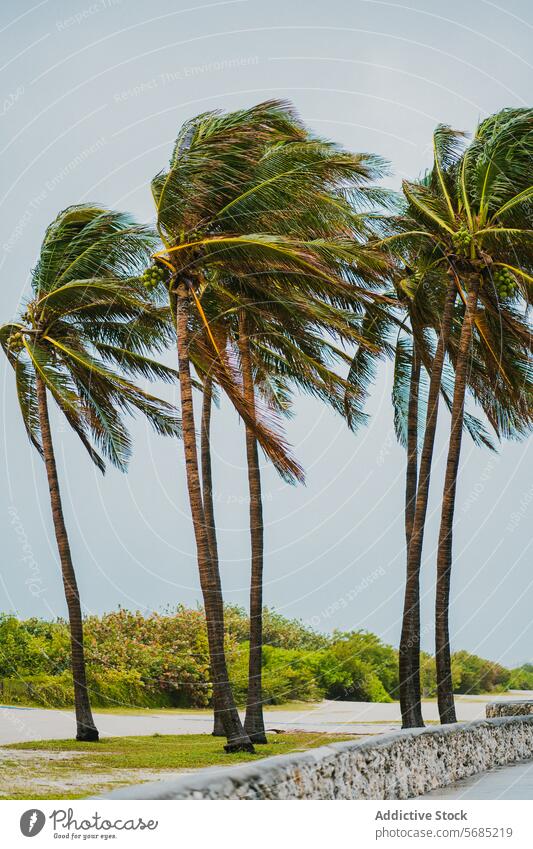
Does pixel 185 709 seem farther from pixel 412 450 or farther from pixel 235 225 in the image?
pixel 235 225

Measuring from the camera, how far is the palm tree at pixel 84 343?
1906cm

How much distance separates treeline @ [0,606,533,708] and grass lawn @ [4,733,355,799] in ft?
22.2

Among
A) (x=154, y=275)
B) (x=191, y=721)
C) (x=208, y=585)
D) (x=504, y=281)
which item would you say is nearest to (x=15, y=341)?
(x=154, y=275)

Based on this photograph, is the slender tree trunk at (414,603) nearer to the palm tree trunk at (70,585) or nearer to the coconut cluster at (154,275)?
the coconut cluster at (154,275)

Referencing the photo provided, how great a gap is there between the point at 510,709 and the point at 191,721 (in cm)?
858

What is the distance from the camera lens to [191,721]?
24.2 metres

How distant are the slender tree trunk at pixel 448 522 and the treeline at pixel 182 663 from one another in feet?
29.2

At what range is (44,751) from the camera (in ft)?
54.7

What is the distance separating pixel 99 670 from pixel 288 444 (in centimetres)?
1429

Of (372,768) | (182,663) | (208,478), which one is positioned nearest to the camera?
(372,768)

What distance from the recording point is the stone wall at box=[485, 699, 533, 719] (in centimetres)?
1789

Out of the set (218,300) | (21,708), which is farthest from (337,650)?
(218,300)

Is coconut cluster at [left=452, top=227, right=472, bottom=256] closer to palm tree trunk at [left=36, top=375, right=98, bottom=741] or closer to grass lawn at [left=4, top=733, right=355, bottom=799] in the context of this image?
palm tree trunk at [left=36, top=375, right=98, bottom=741]
